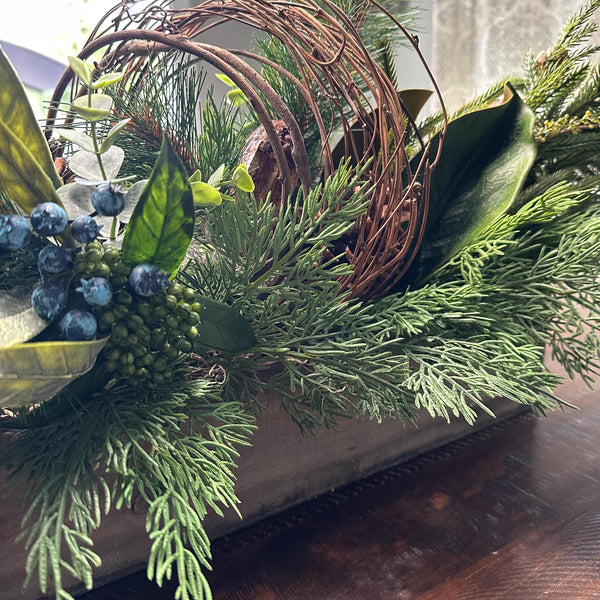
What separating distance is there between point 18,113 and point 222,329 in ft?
0.38

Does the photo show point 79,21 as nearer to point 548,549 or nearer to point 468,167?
point 468,167

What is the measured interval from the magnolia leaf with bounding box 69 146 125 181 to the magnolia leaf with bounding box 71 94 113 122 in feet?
0.05

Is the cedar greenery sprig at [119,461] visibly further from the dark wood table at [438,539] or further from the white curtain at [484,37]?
the white curtain at [484,37]

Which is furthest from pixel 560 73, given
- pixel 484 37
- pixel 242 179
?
pixel 484 37

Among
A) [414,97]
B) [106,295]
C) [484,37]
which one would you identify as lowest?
[106,295]

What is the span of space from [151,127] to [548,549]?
362 mm

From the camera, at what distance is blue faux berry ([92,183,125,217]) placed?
200 mm

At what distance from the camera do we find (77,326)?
19 centimetres

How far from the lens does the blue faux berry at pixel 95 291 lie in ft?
0.62

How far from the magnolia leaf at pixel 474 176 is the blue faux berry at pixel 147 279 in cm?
19

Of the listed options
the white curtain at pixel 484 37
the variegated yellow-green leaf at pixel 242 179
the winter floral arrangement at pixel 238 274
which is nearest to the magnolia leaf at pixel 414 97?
the winter floral arrangement at pixel 238 274

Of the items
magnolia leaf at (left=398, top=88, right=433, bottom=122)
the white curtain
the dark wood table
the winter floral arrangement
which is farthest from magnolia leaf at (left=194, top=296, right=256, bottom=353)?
the white curtain

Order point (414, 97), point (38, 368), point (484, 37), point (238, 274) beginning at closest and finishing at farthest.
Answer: point (38, 368) → point (238, 274) → point (414, 97) → point (484, 37)

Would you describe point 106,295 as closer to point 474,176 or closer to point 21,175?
point 21,175
